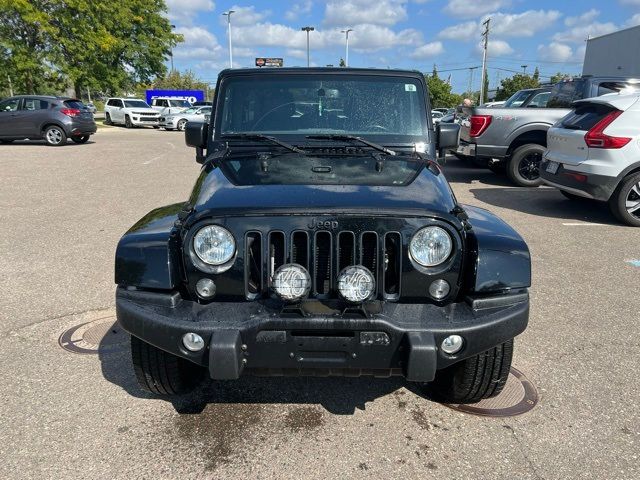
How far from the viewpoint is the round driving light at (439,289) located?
244cm

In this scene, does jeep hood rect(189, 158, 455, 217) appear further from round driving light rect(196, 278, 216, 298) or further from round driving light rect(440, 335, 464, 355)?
round driving light rect(440, 335, 464, 355)

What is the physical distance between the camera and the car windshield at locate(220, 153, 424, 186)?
110 inches

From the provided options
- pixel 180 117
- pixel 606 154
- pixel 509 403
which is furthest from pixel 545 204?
pixel 180 117

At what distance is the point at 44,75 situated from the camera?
1144 inches

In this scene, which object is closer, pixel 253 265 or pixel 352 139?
pixel 253 265

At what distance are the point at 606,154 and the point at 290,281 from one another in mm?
6075

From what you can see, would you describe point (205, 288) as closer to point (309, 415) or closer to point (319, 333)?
point (319, 333)

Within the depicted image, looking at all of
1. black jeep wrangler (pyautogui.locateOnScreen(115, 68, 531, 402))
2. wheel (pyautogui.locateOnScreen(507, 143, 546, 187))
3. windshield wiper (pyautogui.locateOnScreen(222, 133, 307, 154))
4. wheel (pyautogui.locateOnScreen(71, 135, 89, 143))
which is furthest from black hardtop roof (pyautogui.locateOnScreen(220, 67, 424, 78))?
wheel (pyautogui.locateOnScreen(71, 135, 89, 143))

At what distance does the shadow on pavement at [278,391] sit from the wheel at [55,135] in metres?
16.6

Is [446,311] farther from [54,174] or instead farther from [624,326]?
[54,174]

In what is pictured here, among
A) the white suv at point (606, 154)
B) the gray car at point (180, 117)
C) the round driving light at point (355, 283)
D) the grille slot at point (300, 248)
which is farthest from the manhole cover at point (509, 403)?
the gray car at point (180, 117)

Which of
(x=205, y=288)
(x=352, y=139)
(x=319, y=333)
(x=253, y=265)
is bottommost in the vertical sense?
(x=319, y=333)

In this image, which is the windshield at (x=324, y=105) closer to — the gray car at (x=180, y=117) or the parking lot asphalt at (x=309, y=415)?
the parking lot asphalt at (x=309, y=415)

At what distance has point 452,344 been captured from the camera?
7.71 feet
